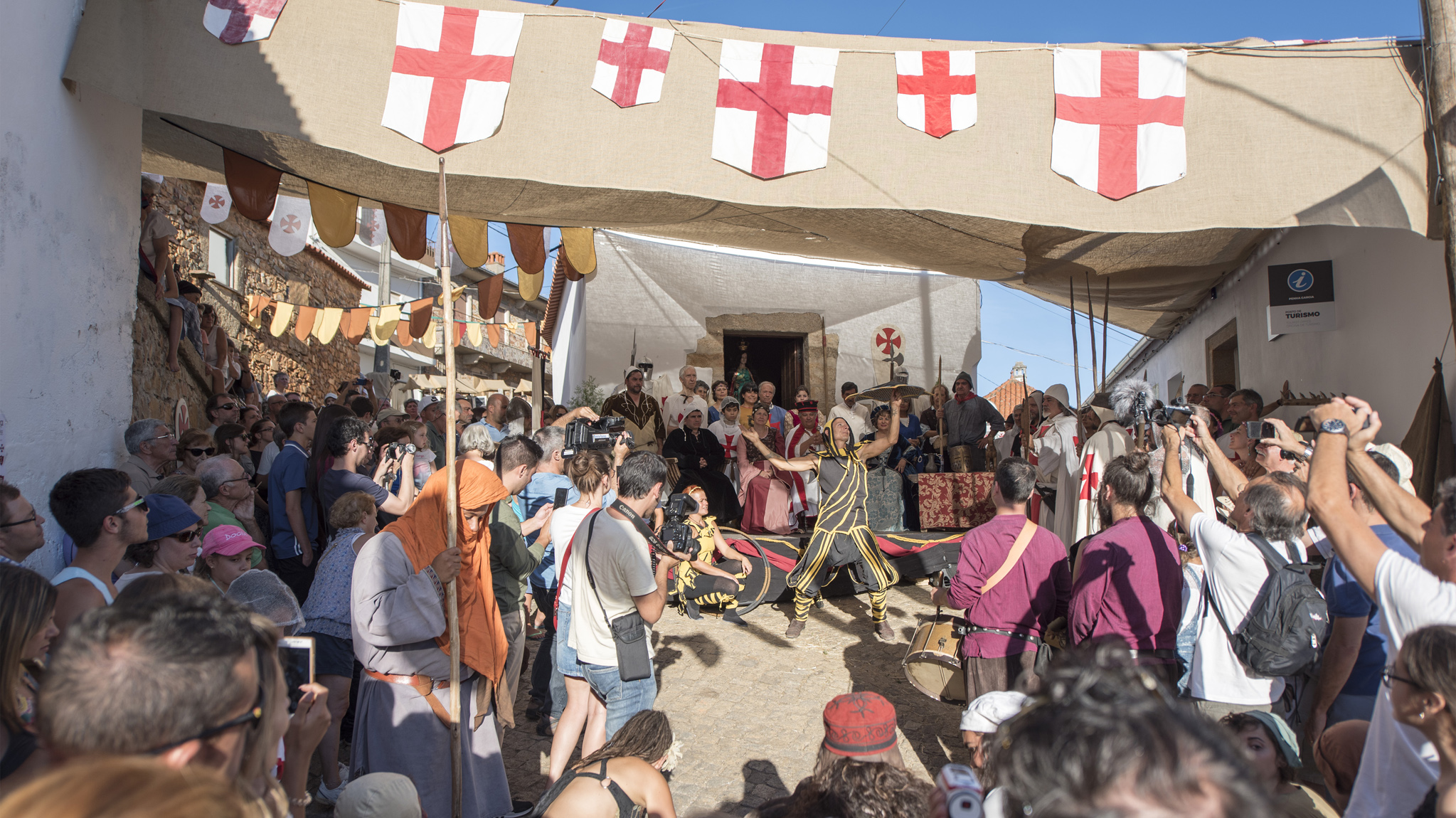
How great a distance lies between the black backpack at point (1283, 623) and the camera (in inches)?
109

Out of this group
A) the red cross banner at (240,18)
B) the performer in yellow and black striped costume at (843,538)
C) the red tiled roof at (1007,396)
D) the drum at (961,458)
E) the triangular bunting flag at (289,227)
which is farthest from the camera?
the red tiled roof at (1007,396)

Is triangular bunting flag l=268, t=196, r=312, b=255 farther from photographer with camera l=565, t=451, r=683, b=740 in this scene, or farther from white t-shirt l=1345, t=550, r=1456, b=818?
white t-shirt l=1345, t=550, r=1456, b=818

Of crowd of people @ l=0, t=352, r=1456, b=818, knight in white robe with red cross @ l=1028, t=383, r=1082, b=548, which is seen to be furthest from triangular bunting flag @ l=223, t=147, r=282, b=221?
knight in white robe with red cross @ l=1028, t=383, r=1082, b=548

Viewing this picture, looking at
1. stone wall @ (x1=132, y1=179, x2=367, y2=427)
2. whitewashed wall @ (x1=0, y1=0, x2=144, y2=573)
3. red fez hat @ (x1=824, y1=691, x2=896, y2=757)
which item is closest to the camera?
red fez hat @ (x1=824, y1=691, x2=896, y2=757)

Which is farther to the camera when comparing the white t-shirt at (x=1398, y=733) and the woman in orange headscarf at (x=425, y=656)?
the woman in orange headscarf at (x=425, y=656)

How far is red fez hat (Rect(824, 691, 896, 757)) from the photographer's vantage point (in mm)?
2328

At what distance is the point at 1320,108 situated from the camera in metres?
4.31

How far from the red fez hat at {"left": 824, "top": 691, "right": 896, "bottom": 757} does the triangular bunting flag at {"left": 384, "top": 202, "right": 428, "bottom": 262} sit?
4.57m

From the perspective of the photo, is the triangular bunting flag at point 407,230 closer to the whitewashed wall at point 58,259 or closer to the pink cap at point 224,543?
the whitewashed wall at point 58,259

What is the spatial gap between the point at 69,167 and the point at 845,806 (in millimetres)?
4395

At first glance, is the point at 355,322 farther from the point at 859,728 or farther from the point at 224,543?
the point at 859,728

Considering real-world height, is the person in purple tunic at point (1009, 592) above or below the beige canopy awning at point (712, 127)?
below

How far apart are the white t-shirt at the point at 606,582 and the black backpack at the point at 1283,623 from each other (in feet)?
6.81

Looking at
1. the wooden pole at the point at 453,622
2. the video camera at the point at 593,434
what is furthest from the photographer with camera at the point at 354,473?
the wooden pole at the point at 453,622
